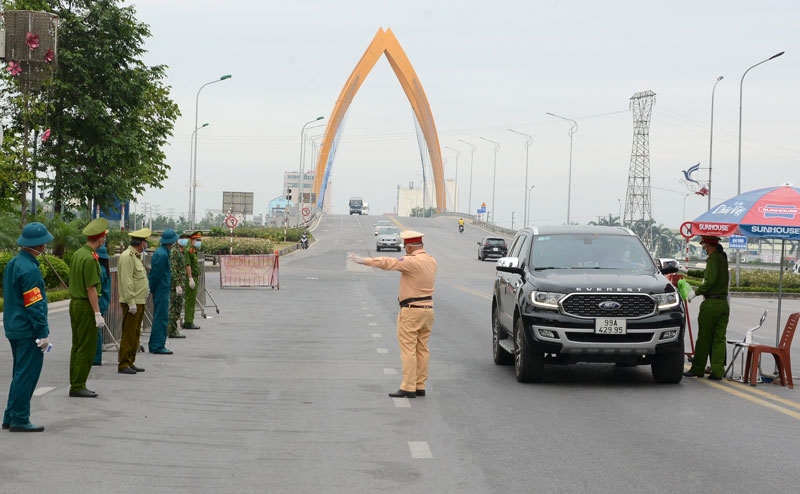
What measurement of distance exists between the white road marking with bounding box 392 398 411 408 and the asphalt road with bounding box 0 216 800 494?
0.03m

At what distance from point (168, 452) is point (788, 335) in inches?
310

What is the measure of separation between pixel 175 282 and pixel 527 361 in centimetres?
725

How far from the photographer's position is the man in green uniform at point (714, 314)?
12.5 m

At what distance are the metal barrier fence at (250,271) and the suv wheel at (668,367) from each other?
24591 mm

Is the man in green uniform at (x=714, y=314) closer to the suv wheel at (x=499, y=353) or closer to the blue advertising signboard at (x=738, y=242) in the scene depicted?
the suv wheel at (x=499, y=353)

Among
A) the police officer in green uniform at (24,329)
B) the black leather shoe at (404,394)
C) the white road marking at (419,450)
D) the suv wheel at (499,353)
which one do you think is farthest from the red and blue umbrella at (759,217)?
the police officer in green uniform at (24,329)

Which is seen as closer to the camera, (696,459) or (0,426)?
(696,459)

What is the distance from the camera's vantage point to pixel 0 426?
8602 mm

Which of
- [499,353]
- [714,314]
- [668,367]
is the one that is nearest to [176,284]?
[499,353]

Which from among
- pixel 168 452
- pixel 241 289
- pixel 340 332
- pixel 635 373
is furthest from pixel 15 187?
pixel 168 452

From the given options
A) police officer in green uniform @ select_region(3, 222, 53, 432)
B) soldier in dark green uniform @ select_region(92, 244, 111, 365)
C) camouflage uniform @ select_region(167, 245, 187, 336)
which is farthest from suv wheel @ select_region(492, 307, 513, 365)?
police officer in green uniform @ select_region(3, 222, 53, 432)

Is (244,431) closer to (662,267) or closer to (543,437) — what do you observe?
(543,437)

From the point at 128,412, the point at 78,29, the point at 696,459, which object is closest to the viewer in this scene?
the point at 696,459

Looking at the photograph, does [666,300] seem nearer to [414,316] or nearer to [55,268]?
[414,316]
